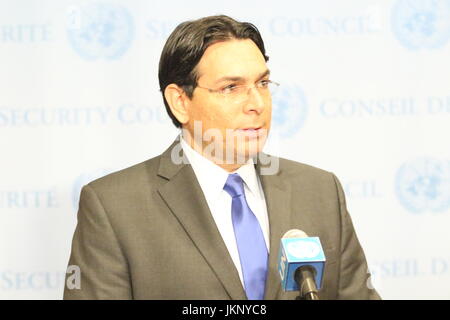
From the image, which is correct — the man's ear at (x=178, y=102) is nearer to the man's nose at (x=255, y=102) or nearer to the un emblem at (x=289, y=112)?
the man's nose at (x=255, y=102)

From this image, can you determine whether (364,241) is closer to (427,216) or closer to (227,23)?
(427,216)

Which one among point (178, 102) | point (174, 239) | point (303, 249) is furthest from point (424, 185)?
point (303, 249)

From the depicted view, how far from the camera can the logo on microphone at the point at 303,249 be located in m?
1.64

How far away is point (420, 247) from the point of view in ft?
11.3

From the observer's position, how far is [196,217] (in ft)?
7.57

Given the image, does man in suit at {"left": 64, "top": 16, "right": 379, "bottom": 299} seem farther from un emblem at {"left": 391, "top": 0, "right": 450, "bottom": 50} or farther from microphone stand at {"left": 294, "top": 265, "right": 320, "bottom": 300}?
un emblem at {"left": 391, "top": 0, "right": 450, "bottom": 50}

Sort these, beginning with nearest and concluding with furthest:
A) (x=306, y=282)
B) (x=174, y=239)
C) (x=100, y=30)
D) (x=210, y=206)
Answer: (x=306, y=282)
(x=174, y=239)
(x=210, y=206)
(x=100, y=30)

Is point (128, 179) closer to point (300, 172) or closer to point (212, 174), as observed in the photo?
point (212, 174)

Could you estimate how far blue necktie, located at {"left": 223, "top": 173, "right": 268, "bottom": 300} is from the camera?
7.39ft

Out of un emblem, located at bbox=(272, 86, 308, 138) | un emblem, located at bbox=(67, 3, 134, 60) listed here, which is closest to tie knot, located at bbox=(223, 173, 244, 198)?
un emblem, located at bbox=(272, 86, 308, 138)

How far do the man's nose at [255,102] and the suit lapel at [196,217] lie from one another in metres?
0.33

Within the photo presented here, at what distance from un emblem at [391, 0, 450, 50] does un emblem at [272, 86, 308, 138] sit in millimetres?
599

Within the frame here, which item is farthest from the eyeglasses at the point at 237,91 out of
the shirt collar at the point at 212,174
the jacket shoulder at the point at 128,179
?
the jacket shoulder at the point at 128,179

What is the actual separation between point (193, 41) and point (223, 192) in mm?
Result: 566
